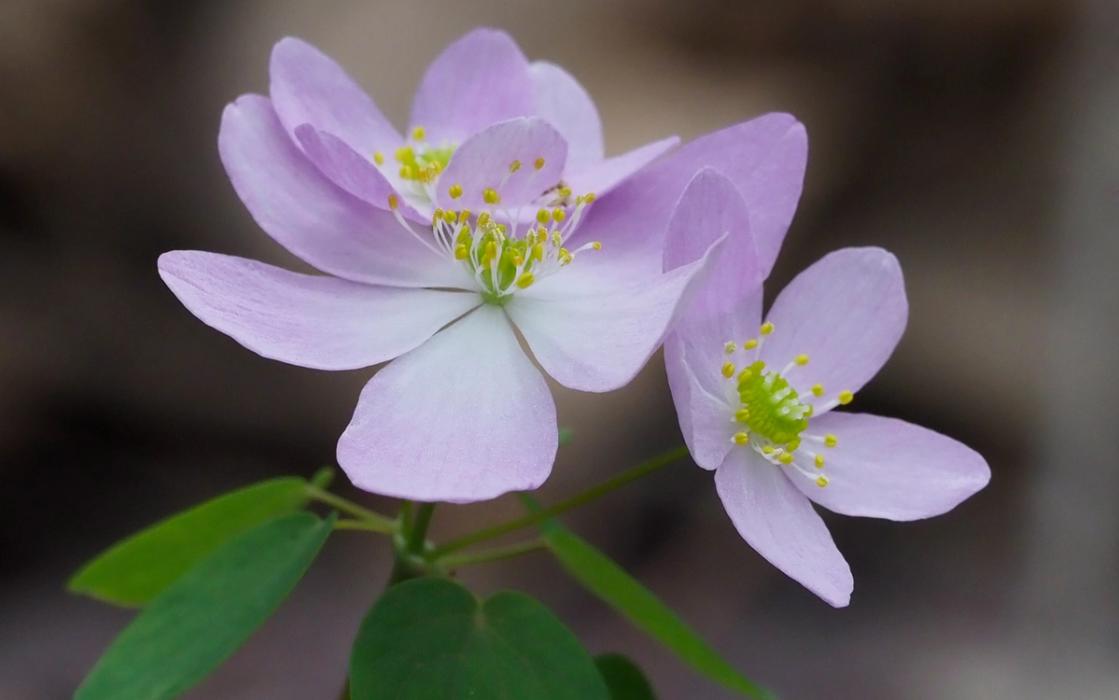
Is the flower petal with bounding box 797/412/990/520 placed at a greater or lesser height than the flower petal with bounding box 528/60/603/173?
lesser

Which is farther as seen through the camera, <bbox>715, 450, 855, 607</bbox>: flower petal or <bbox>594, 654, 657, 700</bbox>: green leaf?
<bbox>594, 654, 657, 700</bbox>: green leaf

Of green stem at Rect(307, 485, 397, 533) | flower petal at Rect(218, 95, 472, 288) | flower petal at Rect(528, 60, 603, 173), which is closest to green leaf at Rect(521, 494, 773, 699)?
green stem at Rect(307, 485, 397, 533)

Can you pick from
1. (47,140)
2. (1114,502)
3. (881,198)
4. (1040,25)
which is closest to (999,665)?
(1114,502)

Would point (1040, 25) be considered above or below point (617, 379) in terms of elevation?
below

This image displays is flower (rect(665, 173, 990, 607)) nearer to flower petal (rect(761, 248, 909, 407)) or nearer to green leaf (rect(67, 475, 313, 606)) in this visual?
flower petal (rect(761, 248, 909, 407))

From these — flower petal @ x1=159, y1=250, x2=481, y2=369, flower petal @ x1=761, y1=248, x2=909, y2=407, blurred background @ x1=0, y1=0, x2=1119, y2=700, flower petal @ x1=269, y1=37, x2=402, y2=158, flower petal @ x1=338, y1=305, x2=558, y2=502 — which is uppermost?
flower petal @ x1=269, y1=37, x2=402, y2=158

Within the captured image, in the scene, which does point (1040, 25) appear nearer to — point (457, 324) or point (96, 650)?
point (457, 324)

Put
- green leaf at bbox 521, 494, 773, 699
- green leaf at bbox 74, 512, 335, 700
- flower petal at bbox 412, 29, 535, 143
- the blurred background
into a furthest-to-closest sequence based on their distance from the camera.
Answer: the blurred background < flower petal at bbox 412, 29, 535, 143 < green leaf at bbox 521, 494, 773, 699 < green leaf at bbox 74, 512, 335, 700
